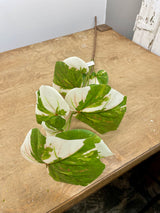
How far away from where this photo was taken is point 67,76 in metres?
0.46

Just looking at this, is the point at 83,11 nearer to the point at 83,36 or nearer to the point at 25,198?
the point at 83,36

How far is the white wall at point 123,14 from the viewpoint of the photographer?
0.87 metres

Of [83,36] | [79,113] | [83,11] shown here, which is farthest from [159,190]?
[83,11]

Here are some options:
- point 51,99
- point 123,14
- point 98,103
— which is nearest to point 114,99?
point 98,103

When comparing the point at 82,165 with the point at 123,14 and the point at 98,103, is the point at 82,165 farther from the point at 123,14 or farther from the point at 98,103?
the point at 123,14

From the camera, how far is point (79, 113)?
430 millimetres

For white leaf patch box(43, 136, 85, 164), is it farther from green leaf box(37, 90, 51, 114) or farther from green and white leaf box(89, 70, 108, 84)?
green and white leaf box(89, 70, 108, 84)

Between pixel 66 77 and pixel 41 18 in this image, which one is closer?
pixel 66 77

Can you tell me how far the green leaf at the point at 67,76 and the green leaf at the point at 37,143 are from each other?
0.57 ft

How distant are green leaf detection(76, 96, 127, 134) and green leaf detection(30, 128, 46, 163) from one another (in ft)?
0.41

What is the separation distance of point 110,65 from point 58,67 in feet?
0.96

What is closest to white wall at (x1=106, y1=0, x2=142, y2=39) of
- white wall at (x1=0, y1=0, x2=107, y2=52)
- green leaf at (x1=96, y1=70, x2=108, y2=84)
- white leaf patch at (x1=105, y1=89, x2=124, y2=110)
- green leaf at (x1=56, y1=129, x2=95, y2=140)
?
white wall at (x1=0, y1=0, x2=107, y2=52)

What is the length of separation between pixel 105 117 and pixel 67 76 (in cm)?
14

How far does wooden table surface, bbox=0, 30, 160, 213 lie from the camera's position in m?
0.38
